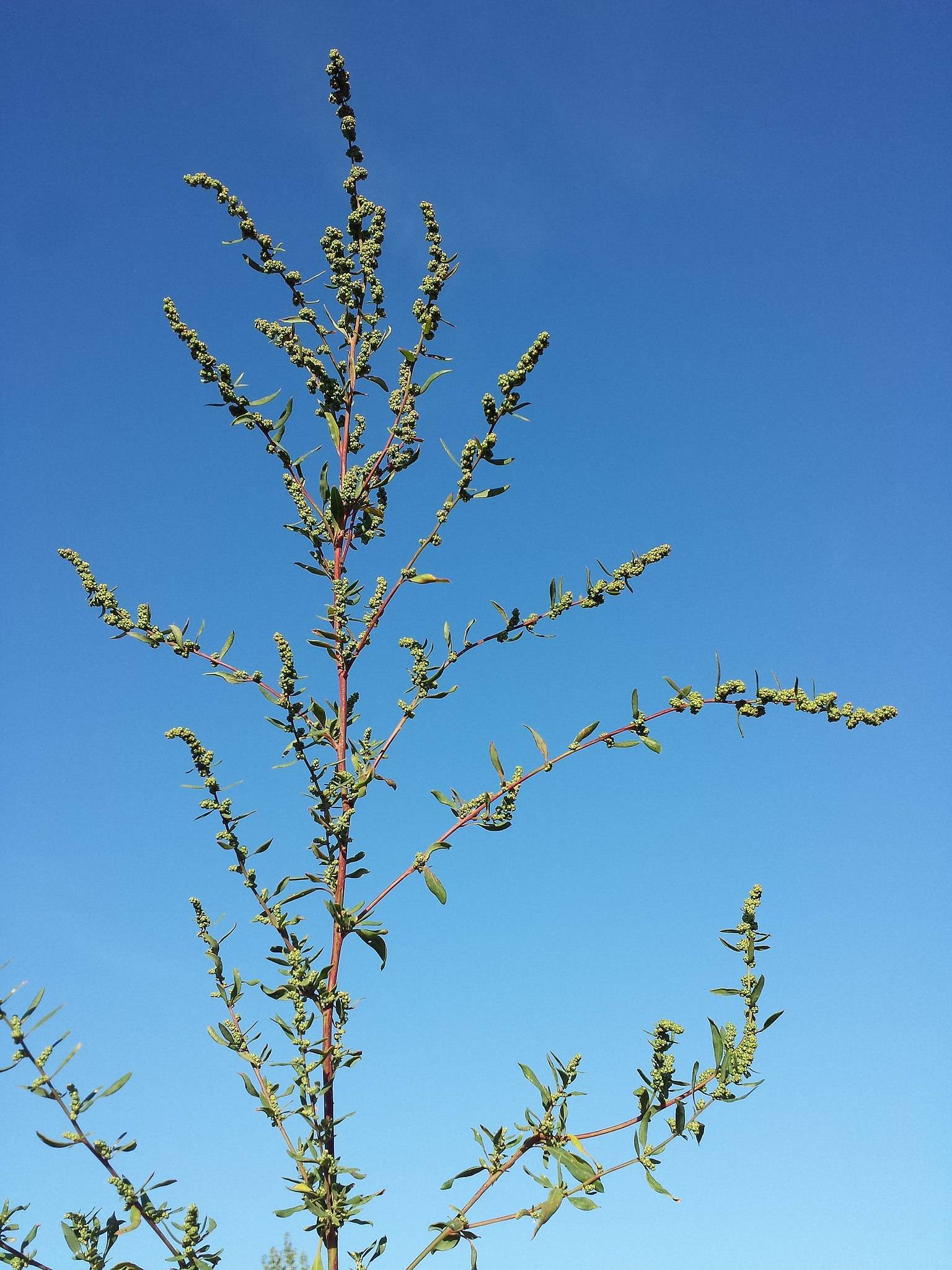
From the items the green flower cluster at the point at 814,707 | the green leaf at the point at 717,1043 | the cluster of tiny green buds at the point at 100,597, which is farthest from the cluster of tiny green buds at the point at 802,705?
the cluster of tiny green buds at the point at 100,597

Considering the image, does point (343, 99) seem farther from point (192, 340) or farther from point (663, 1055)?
point (663, 1055)

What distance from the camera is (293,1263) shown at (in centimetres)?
2720

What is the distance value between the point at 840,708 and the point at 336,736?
1.92 metres

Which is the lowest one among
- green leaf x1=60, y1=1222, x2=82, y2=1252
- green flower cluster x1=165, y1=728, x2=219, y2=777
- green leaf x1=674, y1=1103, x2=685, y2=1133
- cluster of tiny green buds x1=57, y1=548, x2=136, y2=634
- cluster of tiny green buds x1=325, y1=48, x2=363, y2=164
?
green leaf x1=60, y1=1222, x2=82, y2=1252

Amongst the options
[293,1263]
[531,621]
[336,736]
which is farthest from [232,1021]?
[293,1263]

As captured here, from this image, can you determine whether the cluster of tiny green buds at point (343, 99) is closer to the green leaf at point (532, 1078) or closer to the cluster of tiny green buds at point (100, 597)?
the cluster of tiny green buds at point (100, 597)

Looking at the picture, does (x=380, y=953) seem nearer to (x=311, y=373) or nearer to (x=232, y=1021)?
(x=232, y=1021)

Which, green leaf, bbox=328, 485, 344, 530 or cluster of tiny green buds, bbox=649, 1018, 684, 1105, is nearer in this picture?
cluster of tiny green buds, bbox=649, 1018, 684, 1105

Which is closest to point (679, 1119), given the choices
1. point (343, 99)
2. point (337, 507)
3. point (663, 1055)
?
point (663, 1055)

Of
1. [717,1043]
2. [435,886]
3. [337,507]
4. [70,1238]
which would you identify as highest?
[337,507]

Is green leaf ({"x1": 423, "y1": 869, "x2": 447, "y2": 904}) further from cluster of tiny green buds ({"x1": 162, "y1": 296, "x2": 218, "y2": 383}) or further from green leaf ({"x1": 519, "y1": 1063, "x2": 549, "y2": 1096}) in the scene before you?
cluster of tiny green buds ({"x1": 162, "y1": 296, "x2": 218, "y2": 383})

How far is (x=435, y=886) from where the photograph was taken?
3291mm

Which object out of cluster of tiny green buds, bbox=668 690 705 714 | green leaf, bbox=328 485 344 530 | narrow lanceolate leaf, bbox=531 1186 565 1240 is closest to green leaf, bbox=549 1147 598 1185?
narrow lanceolate leaf, bbox=531 1186 565 1240

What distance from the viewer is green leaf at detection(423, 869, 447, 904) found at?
129 inches
